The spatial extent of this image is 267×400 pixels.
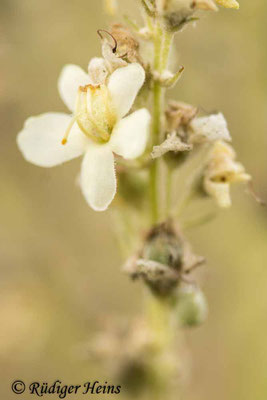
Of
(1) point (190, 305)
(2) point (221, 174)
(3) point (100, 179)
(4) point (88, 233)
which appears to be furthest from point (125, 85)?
(4) point (88, 233)

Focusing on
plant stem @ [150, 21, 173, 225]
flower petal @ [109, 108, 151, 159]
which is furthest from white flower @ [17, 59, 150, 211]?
plant stem @ [150, 21, 173, 225]

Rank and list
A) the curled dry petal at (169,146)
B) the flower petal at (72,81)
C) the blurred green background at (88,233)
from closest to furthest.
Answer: the curled dry petal at (169,146) → the flower petal at (72,81) → the blurred green background at (88,233)

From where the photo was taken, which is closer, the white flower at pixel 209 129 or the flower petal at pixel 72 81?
the white flower at pixel 209 129

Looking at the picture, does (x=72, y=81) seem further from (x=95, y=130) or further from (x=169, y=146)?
(x=169, y=146)

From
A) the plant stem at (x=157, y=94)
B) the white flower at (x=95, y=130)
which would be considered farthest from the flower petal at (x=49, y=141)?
the plant stem at (x=157, y=94)

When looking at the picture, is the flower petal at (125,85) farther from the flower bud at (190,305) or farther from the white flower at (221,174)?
the flower bud at (190,305)

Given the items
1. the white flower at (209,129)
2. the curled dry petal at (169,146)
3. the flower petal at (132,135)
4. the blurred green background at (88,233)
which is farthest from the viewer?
the blurred green background at (88,233)
